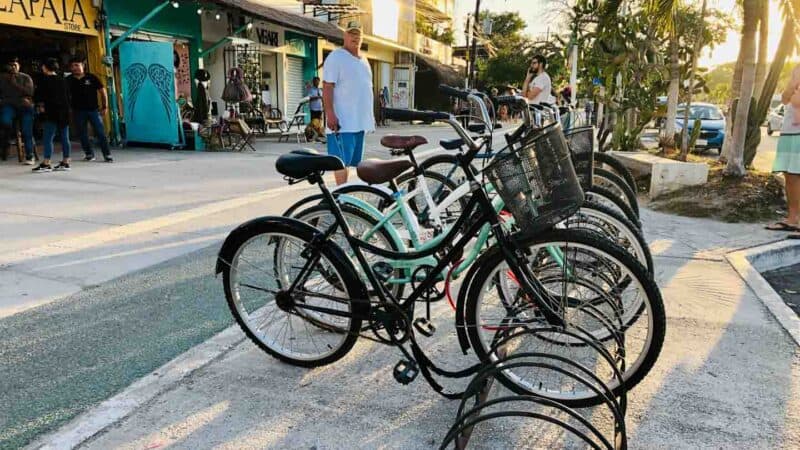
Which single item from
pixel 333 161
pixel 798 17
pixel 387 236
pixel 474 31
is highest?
pixel 474 31

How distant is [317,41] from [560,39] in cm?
880

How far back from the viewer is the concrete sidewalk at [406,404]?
2496 millimetres

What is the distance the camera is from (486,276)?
2.70 metres

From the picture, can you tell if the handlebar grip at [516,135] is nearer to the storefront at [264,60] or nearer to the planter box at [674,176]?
the planter box at [674,176]

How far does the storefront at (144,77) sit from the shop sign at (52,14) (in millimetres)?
545

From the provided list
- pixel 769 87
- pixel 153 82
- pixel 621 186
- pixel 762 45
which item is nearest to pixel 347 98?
pixel 621 186

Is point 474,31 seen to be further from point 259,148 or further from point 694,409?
point 694,409

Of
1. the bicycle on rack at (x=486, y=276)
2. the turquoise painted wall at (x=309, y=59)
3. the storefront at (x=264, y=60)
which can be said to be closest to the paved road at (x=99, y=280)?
the bicycle on rack at (x=486, y=276)

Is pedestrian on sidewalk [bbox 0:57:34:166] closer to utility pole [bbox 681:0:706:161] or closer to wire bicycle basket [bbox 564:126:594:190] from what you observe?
wire bicycle basket [bbox 564:126:594:190]

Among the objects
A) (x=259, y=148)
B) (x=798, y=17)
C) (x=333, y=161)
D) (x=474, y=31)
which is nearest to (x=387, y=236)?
(x=333, y=161)

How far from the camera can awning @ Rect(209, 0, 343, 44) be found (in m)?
13.8

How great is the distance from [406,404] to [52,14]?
11971mm

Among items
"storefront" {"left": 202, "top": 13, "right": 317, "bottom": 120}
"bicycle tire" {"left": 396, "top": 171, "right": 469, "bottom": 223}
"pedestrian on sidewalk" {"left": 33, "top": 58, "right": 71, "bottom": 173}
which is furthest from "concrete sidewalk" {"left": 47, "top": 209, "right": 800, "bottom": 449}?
"storefront" {"left": 202, "top": 13, "right": 317, "bottom": 120}

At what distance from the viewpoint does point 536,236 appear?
2.61 metres
